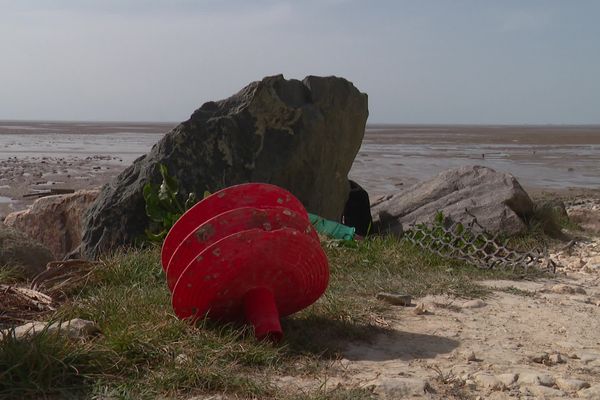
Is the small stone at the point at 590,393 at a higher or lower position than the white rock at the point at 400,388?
lower

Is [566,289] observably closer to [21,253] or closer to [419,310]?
[419,310]

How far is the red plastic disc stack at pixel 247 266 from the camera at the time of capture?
3.49 meters

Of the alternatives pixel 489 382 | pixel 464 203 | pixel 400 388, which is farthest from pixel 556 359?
pixel 464 203

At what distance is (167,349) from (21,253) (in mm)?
2593

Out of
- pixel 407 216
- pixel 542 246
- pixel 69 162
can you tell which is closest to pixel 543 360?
pixel 542 246

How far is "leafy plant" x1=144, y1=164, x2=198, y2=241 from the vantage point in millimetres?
6336

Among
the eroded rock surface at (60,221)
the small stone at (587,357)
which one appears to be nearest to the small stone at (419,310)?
the small stone at (587,357)

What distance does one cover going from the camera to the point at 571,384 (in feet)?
A: 10.4

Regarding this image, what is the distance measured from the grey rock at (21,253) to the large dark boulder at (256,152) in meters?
1.04

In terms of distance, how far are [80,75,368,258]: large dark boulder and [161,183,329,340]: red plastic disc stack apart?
309 cm

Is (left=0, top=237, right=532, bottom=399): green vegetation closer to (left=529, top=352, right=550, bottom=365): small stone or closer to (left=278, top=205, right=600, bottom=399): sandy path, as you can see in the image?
(left=278, top=205, right=600, bottom=399): sandy path

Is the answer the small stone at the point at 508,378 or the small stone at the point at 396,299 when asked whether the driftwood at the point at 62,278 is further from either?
the small stone at the point at 508,378

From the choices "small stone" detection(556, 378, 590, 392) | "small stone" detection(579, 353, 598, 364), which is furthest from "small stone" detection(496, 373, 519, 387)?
"small stone" detection(579, 353, 598, 364)

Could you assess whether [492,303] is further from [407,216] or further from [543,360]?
[407,216]
